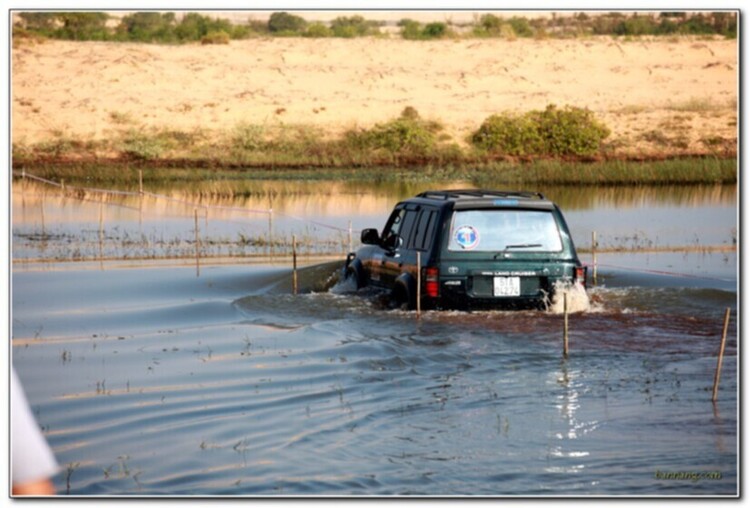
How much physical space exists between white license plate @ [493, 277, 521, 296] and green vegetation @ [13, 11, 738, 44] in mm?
56026

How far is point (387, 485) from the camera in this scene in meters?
9.25

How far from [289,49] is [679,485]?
64.7 meters

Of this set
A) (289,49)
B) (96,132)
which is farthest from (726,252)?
(289,49)

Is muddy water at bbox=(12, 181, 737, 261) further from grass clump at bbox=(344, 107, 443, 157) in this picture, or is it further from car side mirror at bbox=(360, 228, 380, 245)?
car side mirror at bbox=(360, 228, 380, 245)

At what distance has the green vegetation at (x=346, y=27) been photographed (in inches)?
2790

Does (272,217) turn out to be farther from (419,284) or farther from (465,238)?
(465,238)

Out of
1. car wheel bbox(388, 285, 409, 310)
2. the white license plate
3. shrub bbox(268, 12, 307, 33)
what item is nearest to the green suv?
the white license plate

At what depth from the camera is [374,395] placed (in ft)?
40.9

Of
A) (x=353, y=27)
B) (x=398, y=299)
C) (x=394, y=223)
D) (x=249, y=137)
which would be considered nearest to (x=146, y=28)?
(x=353, y=27)

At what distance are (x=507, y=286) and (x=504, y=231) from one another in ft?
1.90

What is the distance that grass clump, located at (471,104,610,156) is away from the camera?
5334 centimetres

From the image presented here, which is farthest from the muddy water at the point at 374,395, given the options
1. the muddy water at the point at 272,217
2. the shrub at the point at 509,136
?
the shrub at the point at 509,136

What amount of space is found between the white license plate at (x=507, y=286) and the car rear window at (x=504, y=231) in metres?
0.31

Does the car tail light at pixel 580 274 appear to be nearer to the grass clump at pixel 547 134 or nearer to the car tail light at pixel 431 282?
the car tail light at pixel 431 282
